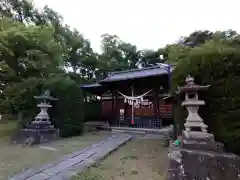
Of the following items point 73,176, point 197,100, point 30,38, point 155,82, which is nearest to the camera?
point 73,176

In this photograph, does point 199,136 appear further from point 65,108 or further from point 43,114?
point 43,114

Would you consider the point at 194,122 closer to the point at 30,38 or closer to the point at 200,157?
the point at 200,157

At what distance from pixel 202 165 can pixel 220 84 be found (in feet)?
5.79

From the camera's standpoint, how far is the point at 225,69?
3830 mm

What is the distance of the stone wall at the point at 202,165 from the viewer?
3.08 meters

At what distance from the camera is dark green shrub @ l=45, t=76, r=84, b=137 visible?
8.85m

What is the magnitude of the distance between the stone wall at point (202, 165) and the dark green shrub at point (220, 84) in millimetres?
668

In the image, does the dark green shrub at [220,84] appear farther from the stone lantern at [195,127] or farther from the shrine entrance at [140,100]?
the shrine entrance at [140,100]

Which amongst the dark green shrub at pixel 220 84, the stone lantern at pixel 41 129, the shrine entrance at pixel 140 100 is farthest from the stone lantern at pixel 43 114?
the dark green shrub at pixel 220 84

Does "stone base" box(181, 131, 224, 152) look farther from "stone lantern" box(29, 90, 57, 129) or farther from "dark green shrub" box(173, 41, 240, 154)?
"stone lantern" box(29, 90, 57, 129)

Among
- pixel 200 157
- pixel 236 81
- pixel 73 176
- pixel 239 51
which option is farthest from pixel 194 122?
pixel 73 176

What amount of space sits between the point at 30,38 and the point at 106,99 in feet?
28.3

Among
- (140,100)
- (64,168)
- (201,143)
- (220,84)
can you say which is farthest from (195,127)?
(140,100)

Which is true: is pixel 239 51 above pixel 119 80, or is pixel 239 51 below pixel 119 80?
below
